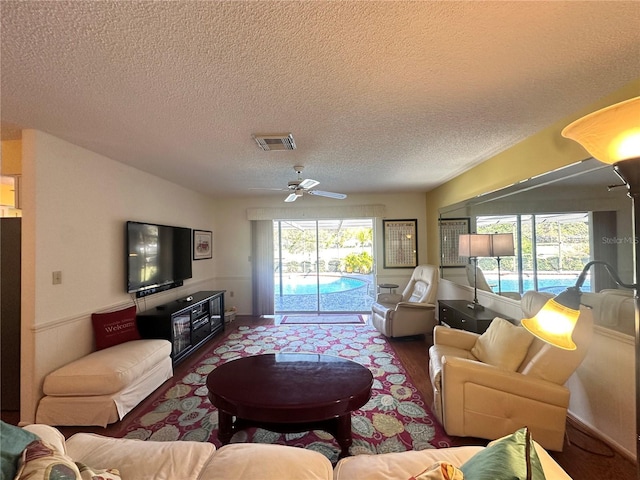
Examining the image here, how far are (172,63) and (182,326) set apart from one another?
311 cm

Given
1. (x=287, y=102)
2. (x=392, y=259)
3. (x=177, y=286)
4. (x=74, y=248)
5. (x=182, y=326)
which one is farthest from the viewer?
(x=392, y=259)

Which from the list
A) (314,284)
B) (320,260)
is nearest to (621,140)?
(320,260)

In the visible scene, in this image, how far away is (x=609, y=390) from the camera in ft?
6.62

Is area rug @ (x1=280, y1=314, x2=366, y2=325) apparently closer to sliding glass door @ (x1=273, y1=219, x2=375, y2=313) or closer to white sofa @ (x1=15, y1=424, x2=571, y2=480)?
sliding glass door @ (x1=273, y1=219, x2=375, y2=313)

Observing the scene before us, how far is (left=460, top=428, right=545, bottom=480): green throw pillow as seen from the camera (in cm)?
80

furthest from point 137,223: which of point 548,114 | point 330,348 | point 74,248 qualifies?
point 548,114

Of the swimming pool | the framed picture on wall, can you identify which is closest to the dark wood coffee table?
the framed picture on wall

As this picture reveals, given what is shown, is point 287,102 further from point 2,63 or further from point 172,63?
point 2,63

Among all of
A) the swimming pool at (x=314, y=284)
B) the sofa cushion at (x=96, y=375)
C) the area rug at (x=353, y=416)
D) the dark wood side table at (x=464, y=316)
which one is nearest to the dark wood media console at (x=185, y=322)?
the area rug at (x=353, y=416)

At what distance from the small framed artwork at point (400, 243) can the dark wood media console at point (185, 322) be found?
3.24 meters

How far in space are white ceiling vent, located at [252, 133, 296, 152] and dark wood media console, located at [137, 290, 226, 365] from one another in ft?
7.29

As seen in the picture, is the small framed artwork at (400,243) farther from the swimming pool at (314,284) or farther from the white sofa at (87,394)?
the white sofa at (87,394)

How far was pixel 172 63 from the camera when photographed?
1.47 metres

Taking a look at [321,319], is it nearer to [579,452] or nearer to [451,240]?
[451,240]
